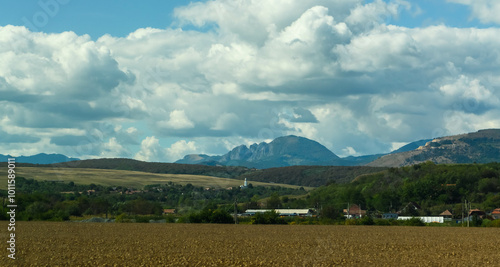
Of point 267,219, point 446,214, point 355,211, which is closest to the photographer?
point 267,219

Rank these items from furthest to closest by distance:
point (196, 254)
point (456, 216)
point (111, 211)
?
point (456, 216) → point (111, 211) → point (196, 254)

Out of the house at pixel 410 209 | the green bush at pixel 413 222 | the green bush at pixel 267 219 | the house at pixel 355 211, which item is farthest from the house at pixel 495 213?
the green bush at pixel 267 219

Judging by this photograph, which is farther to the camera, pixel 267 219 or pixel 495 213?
pixel 495 213

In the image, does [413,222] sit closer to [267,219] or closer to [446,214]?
[267,219]

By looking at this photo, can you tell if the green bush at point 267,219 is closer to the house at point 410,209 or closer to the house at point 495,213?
the house at point 410,209

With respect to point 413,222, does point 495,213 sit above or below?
below

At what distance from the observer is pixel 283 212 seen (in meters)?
179

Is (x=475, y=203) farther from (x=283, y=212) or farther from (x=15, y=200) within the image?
(x=15, y=200)

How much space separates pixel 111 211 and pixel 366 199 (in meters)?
95.8

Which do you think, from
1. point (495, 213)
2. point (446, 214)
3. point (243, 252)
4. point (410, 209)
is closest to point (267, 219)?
point (243, 252)

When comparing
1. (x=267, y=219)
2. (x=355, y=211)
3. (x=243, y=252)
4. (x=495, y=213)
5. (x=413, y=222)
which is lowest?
(x=355, y=211)

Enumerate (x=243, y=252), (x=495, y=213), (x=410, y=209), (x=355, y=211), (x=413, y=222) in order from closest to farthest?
(x=243, y=252) < (x=413, y=222) < (x=495, y=213) < (x=410, y=209) < (x=355, y=211)

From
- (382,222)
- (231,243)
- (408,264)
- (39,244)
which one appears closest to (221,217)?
(382,222)

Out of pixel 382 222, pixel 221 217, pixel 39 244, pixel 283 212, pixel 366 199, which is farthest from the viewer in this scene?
pixel 366 199
